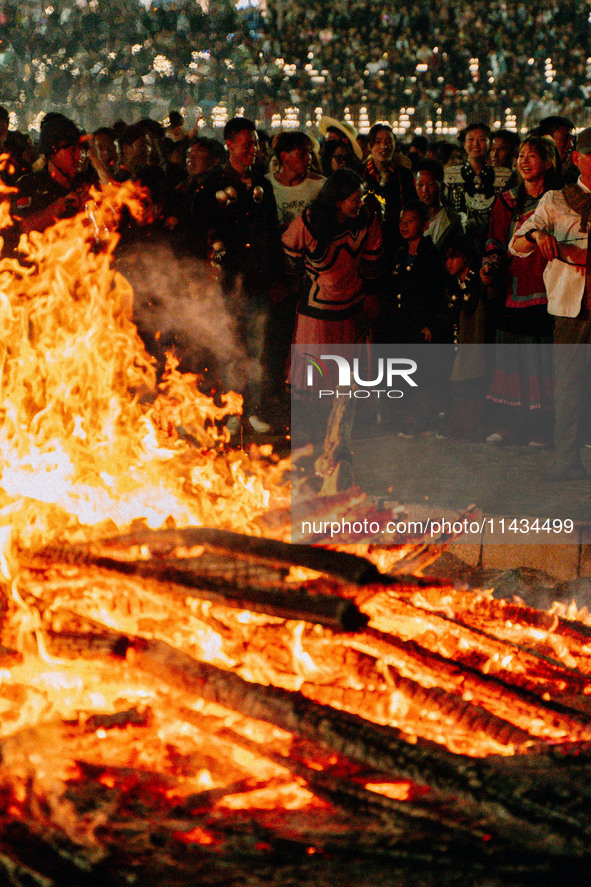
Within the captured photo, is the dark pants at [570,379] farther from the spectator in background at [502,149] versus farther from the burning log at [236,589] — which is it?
the burning log at [236,589]

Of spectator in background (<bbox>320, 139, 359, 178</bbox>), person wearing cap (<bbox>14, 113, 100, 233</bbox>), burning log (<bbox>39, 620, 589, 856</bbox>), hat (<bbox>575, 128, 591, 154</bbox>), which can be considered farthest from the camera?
spectator in background (<bbox>320, 139, 359, 178</bbox>)

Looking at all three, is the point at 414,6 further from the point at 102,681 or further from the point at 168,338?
the point at 102,681

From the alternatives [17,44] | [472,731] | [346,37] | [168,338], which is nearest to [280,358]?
[168,338]

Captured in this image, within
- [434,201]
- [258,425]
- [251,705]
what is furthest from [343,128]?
[251,705]

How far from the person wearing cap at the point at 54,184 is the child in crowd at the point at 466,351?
285cm

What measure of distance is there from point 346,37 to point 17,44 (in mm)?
7927

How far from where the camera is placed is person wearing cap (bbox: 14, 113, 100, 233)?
6.47 m

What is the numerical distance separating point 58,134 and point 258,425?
2.61 metres

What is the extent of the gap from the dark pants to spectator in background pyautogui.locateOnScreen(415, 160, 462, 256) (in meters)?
1.36

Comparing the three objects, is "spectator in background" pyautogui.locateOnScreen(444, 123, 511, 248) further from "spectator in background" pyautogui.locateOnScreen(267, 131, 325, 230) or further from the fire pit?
the fire pit

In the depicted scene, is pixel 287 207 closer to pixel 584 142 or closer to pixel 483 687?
pixel 584 142

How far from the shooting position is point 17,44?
65.3 feet

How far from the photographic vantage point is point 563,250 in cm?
599

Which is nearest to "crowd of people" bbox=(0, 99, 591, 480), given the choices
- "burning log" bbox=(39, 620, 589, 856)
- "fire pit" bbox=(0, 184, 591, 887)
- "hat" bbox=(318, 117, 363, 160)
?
"hat" bbox=(318, 117, 363, 160)
